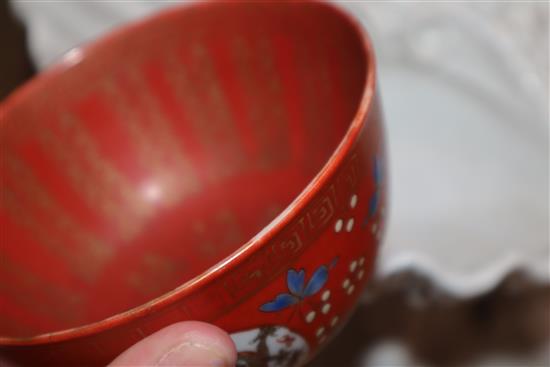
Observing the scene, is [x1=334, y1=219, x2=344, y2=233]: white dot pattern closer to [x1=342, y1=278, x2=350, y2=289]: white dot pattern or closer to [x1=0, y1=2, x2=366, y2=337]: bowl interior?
[x1=342, y1=278, x2=350, y2=289]: white dot pattern

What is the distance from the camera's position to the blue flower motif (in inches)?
11.5

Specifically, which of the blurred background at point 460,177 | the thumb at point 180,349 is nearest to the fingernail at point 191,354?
the thumb at point 180,349

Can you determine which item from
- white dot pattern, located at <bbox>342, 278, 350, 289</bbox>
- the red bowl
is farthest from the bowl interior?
white dot pattern, located at <bbox>342, 278, 350, 289</bbox>

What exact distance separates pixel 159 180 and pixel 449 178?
22 cm

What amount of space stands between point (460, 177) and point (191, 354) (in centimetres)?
29

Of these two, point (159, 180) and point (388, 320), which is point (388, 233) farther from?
point (159, 180)

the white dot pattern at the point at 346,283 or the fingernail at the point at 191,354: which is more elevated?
the fingernail at the point at 191,354

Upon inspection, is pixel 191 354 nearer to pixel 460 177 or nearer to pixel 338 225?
pixel 338 225

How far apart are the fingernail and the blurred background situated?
→ 0.56 feet

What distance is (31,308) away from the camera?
0.44 metres

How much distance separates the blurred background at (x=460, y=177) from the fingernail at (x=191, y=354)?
0.56 feet

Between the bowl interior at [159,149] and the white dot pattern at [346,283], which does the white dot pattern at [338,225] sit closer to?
the white dot pattern at [346,283]

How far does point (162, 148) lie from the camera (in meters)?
0.55

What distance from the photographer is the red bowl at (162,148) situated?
1.51 feet
